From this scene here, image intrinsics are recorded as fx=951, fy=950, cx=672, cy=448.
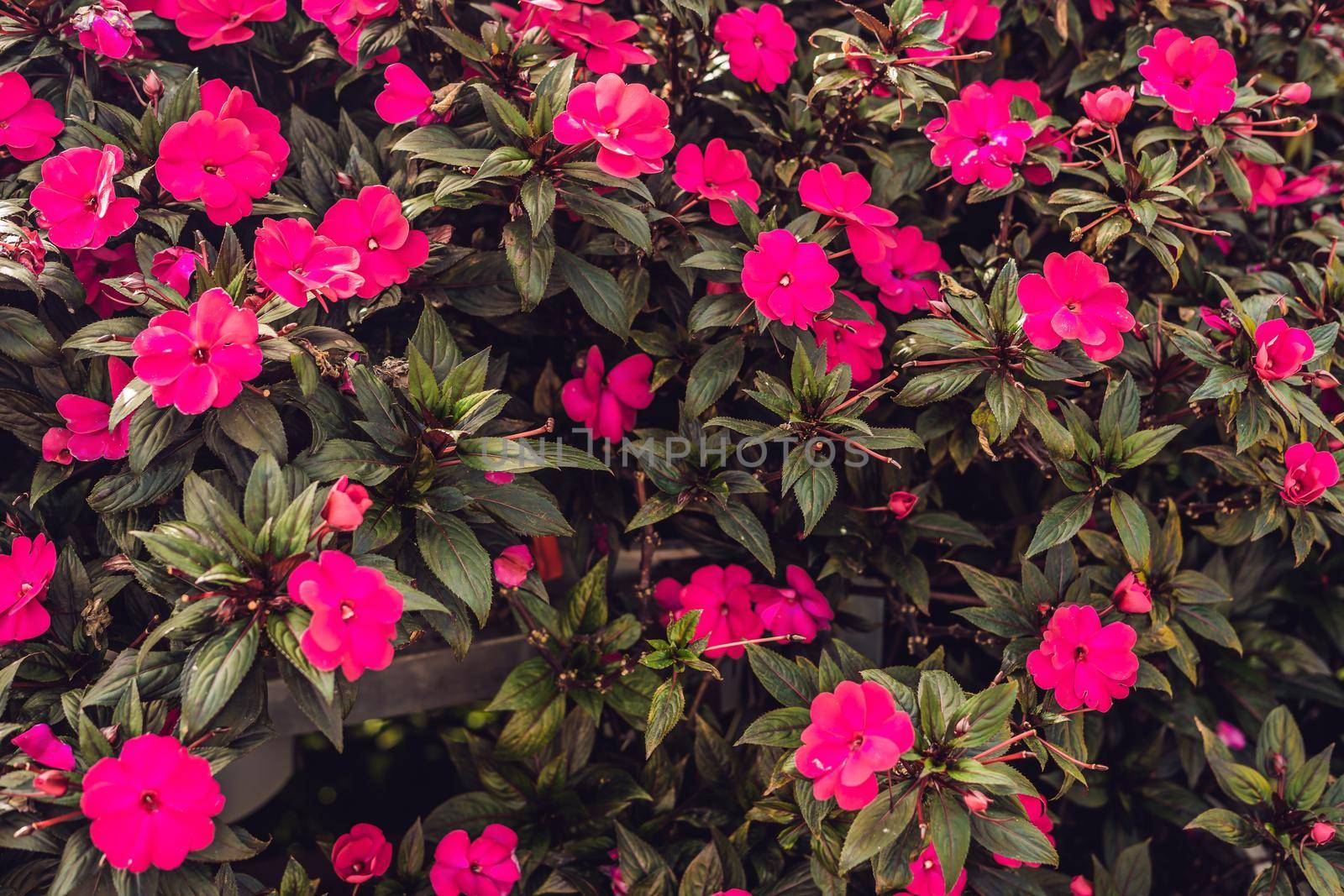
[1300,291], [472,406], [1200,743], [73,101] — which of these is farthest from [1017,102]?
[73,101]

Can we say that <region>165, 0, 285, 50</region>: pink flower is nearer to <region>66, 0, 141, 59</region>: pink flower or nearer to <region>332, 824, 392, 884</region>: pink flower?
<region>66, 0, 141, 59</region>: pink flower

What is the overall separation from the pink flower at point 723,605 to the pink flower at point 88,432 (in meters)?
0.86

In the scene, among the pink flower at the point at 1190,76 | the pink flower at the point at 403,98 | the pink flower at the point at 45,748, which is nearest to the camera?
the pink flower at the point at 45,748

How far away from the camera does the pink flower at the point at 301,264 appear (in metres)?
1.16

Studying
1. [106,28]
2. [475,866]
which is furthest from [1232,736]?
[106,28]

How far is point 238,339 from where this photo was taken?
1071mm

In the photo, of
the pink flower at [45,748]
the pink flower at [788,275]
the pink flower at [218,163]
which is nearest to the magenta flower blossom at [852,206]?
the pink flower at [788,275]

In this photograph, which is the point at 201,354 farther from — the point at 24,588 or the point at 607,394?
the point at 607,394

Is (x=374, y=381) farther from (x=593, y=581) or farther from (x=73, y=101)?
(x=73, y=101)

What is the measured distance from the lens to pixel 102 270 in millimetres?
1430

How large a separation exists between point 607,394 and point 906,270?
1.77 ft

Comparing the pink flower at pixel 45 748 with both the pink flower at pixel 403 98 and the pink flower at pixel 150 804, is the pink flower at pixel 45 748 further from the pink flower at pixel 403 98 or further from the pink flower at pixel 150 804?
the pink flower at pixel 403 98

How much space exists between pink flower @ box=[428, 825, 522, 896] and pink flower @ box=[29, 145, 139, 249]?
1.01m

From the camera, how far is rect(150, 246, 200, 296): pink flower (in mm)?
1263
